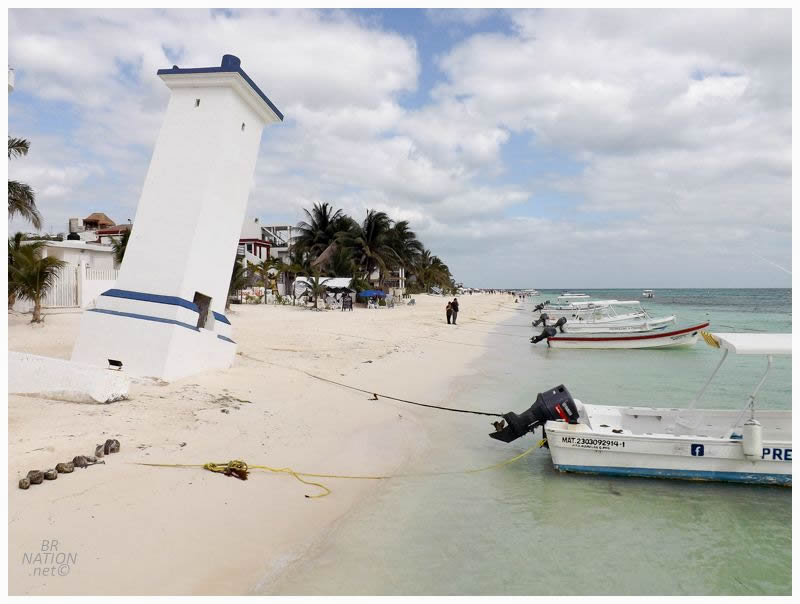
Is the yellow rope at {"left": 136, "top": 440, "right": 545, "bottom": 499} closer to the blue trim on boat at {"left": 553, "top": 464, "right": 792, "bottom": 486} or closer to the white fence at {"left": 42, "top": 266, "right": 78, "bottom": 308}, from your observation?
the blue trim on boat at {"left": 553, "top": 464, "right": 792, "bottom": 486}

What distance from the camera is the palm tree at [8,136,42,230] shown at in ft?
58.2

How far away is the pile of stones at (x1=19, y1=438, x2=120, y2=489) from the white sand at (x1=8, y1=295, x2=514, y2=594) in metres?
0.09

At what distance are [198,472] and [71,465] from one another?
4.17 feet

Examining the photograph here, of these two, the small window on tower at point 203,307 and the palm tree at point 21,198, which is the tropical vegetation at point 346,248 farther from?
the small window on tower at point 203,307

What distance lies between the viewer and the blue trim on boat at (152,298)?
9.73 m

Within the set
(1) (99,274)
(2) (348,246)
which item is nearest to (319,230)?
(2) (348,246)

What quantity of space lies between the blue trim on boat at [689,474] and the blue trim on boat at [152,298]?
712cm

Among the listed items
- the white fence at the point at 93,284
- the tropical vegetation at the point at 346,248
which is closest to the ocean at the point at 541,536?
the white fence at the point at 93,284

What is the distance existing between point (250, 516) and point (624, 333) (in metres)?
22.0

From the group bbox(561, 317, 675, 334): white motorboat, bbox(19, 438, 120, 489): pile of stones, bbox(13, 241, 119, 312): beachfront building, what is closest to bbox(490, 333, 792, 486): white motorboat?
bbox(19, 438, 120, 489): pile of stones

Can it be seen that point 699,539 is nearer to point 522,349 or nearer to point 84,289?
point 522,349

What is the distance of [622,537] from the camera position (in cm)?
552

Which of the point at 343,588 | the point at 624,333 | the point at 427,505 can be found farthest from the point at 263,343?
the point at 624,333

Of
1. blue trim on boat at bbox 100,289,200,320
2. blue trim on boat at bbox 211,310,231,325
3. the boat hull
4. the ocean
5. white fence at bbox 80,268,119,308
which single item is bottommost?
the ocean
